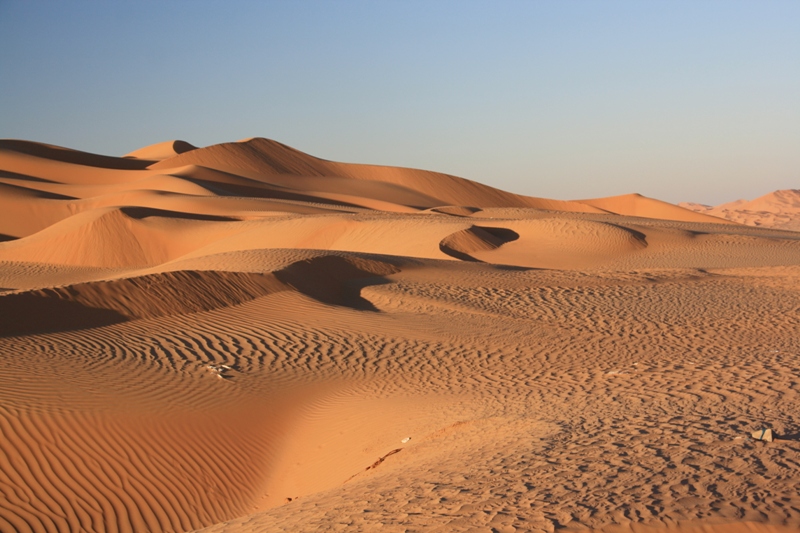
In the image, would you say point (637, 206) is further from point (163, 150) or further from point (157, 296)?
point (157, 296)

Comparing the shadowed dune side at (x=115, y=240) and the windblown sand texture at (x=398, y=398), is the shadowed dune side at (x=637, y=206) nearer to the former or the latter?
the shadowed dune side at (x=115, y=240)

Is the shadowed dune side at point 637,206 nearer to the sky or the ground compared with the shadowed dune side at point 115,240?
nearer to the sky

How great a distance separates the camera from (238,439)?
8.80 m

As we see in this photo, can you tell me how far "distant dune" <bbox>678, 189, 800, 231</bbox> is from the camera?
204 ft

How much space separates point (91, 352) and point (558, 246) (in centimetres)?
1896

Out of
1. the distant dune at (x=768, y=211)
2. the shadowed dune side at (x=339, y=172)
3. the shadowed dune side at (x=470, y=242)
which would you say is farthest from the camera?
A: the distant dune at (x=768, y=211)

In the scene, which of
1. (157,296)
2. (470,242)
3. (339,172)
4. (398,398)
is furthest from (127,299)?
(339,172)

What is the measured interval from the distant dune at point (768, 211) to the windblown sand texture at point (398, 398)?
47.5 metres

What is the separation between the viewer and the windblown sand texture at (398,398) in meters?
5.22

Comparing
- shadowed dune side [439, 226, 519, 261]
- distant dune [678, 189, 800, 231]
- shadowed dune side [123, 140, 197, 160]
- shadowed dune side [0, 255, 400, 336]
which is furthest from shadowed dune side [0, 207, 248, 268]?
distant dune [678, 189, 800, 231]

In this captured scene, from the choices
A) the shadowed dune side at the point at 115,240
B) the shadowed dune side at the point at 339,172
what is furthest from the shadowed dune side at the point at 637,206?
the shadowed dune side at the point at 115,240

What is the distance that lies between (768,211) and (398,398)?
243 feet

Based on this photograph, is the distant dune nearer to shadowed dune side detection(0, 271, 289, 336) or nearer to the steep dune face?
the steep dune face

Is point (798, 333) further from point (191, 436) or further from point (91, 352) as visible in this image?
point (91, 352)
